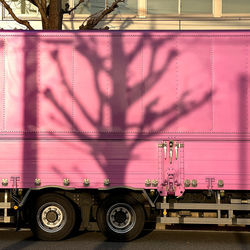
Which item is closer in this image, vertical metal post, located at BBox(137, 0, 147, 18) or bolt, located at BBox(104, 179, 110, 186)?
bolt, located at BBox(104, 179, 110, 186)

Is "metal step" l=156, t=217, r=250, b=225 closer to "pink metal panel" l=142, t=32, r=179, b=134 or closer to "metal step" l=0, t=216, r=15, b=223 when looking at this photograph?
"pink metal panel" l=142, t=32, r=179, b=134

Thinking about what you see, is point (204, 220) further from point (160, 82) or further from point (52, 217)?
point (52, 217)

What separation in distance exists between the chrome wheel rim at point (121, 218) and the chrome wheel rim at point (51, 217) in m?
0.95

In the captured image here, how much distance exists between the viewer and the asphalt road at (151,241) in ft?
33.3

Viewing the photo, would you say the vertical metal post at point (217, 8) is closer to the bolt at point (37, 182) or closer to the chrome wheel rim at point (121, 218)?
the chrome wheel rim at point (121, 218)

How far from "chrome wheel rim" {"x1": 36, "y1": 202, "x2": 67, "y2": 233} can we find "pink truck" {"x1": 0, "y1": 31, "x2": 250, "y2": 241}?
2 cm

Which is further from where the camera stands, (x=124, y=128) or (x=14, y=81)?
(x=14, y=81)

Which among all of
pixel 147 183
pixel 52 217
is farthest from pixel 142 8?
pixel 52 217

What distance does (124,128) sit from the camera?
1057 cm

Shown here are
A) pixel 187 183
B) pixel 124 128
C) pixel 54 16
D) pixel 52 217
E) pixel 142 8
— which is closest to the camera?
pixel 187 183

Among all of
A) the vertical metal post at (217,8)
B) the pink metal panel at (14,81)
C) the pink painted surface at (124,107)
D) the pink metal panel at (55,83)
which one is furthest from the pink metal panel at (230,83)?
the vertical metal post at (217,8)

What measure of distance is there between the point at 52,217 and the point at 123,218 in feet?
4.59

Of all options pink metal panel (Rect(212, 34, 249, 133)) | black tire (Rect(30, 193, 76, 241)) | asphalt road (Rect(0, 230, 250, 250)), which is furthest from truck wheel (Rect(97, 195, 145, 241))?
pink metal panel (Rect(212, 34, 249, 133))

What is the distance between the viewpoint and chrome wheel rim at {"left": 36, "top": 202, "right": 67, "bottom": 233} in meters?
10.8
